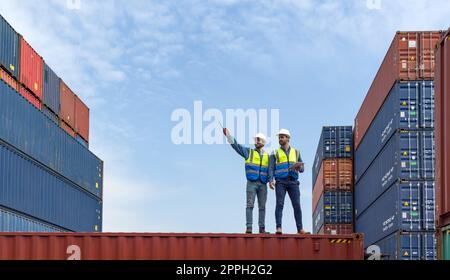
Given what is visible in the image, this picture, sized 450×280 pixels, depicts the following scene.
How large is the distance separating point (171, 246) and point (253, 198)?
1.55m

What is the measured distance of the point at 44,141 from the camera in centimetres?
2869

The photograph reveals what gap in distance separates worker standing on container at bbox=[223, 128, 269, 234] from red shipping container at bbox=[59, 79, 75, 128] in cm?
2432

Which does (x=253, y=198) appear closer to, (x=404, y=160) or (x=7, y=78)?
(x=7, y=78)

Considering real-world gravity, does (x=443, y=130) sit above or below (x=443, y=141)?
above

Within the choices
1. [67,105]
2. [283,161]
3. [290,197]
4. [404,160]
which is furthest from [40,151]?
[283,161]

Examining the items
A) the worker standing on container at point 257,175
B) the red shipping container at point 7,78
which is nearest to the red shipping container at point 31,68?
the red shipping container at point 7,78

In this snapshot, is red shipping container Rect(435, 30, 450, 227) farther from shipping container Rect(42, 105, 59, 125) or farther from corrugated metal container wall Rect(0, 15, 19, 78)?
shipping container Rect(42, 105, 59, 125)

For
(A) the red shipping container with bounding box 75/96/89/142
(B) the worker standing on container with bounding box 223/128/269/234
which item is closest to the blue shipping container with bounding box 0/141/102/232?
(A) the red shipping container with bounding box 75/96/89/142

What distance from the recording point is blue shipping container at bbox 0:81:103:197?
80.1 ft

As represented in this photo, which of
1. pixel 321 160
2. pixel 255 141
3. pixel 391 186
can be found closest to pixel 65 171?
pixel 391 186

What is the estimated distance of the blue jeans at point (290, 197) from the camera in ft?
35.7

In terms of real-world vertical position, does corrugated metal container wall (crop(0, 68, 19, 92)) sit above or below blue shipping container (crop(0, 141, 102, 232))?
above

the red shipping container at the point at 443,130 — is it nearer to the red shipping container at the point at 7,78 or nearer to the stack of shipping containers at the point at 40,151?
the stack of shipping containers at the point at 40,151

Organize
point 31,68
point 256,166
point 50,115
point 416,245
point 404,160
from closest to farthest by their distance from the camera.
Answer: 1. point 256,166
2. point 416,245
3. point 404,160
4. point 31,68
5. point 50,115
